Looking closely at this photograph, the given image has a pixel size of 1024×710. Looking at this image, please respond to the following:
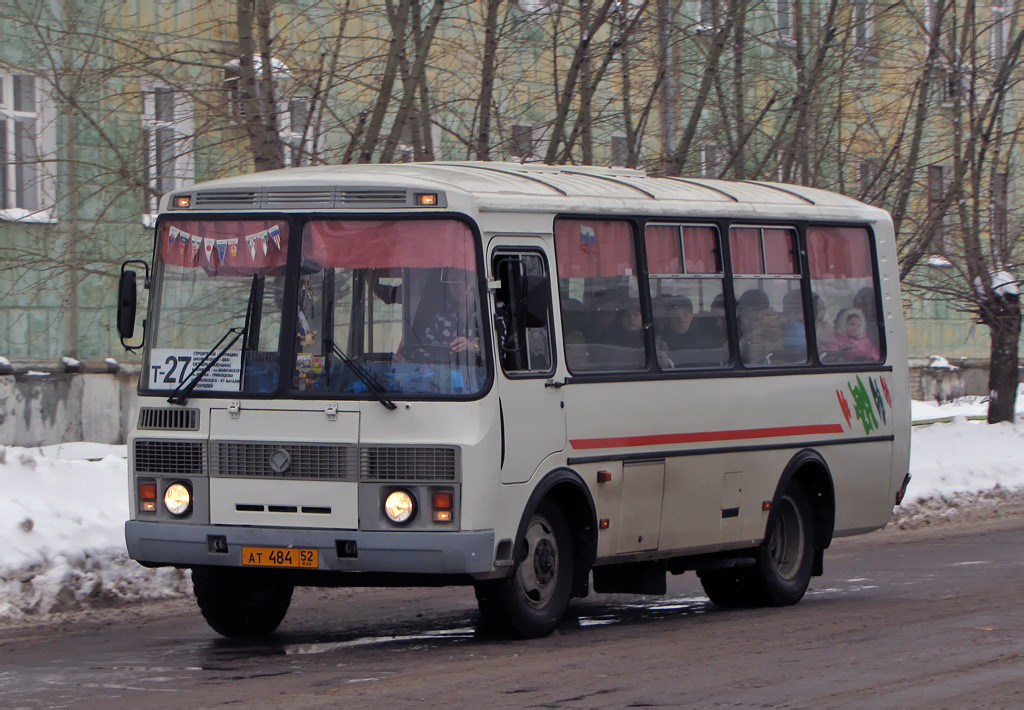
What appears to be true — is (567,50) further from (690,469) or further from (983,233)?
(690,469)

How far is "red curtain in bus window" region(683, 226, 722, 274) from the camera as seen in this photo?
11016mm

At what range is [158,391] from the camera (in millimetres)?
9430

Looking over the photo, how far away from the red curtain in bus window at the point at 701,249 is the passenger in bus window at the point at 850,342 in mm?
1433

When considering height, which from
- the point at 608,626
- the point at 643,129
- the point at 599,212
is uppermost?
the point at 643,129

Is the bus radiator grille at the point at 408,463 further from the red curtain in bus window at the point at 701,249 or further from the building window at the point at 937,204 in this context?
the building window at the point at 937,204

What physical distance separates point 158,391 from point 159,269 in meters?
0.71

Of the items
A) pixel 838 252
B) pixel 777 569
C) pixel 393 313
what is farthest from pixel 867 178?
pixel 393 313

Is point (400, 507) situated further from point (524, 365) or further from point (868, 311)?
point (868, 311)

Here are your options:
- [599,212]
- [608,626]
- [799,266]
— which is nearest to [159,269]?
[599,212]

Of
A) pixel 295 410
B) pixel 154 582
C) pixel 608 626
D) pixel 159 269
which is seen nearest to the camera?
pixel 295 410

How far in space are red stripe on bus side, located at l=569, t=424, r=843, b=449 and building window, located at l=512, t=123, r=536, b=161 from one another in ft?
21.6

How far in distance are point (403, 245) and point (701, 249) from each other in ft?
8.95

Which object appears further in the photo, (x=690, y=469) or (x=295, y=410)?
(x=690, y=469)

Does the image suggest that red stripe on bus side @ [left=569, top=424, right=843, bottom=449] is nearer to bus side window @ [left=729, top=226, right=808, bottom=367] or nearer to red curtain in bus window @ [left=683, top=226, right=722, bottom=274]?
bus side window @ [left=729, top=226, right=808, bottom=367]
